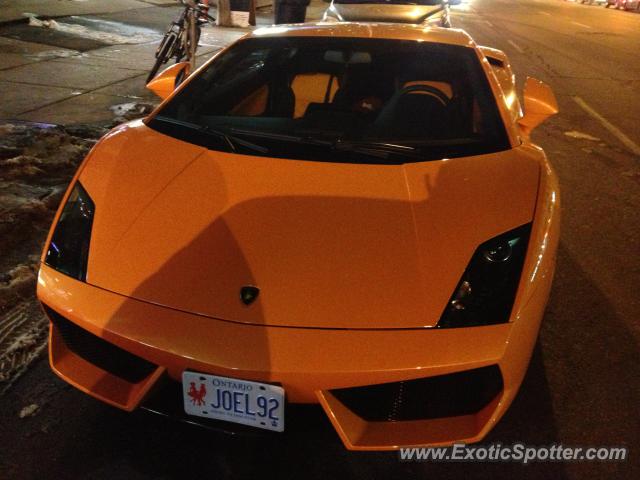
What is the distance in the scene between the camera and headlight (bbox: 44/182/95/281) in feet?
6.48

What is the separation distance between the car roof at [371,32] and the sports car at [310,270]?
1.79 feet

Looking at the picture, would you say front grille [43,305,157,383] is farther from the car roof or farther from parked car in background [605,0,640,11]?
parked car in background [605,0,640,11]

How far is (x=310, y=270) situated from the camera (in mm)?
1865

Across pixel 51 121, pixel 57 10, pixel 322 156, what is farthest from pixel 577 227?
pixel 57 10

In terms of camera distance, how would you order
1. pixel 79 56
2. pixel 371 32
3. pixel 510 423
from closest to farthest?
pixel 510 423
pixel 371 32
pixel 79 56

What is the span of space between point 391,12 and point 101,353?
24.9 ft

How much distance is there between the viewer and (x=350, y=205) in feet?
6.89

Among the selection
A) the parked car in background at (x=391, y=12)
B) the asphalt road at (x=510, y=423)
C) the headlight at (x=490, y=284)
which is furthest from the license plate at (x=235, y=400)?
the parked car in background at (x=391, y=12)

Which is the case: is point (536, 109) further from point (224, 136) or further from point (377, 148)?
point (224, 136)

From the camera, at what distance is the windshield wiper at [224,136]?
2406 millimetres

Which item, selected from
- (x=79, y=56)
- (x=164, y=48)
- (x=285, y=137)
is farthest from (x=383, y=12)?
(x=285, y=137)

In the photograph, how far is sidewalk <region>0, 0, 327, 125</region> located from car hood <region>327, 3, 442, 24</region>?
2.74 m

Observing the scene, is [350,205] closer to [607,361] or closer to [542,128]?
[607,361]

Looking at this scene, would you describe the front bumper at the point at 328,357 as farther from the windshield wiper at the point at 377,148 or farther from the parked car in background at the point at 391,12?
the parked car in background at the point at 391,12
